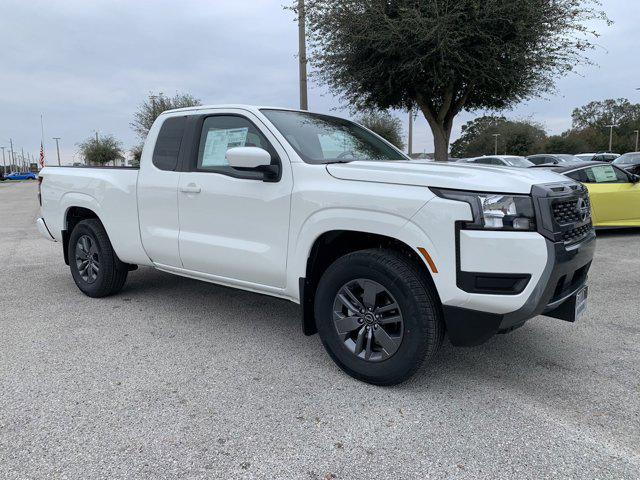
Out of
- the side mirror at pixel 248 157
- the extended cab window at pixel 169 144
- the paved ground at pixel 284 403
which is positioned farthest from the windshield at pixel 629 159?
the side mirror at pixel 248 157

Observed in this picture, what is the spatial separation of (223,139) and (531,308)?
2620mm

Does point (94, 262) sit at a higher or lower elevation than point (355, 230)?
lower

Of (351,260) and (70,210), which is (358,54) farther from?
(351,260)

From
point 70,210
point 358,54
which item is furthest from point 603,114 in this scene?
point 70,210

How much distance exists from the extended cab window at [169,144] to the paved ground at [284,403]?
55.2 inches

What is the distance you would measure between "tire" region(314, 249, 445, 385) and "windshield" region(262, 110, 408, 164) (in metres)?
0.88

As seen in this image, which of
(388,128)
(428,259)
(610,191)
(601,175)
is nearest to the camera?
(428,259)

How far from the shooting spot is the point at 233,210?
3775mm

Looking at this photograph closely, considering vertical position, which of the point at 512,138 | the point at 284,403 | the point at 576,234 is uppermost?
the point at 512,138

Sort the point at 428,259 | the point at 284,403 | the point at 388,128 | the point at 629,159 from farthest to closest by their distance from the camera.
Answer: the point at 388,128 → the point at 629,159 → the point at 284,403 → the point at 428,259

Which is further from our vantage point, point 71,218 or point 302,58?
point 302,58

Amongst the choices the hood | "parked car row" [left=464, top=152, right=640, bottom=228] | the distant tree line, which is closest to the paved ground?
the hood

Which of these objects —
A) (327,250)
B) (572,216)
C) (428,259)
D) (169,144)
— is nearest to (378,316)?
(428,259)

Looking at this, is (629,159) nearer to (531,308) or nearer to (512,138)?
(531,308)
